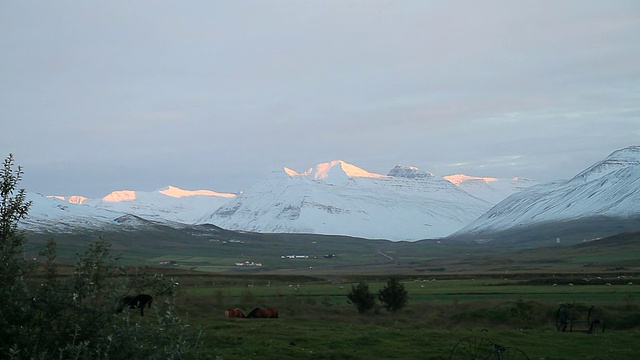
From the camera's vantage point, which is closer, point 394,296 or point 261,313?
point 261,313

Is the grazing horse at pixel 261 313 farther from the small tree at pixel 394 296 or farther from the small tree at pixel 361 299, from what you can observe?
the small tree at pixel 394 296

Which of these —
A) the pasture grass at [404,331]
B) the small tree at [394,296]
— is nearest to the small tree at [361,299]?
the pasture grass at [404,331]

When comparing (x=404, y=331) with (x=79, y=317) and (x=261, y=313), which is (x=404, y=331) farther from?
(x=79, y=317)

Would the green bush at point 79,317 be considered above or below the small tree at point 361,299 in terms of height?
above

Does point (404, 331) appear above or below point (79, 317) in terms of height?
below

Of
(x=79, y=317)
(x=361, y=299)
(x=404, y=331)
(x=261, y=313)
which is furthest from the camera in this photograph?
(x=361, y=299)

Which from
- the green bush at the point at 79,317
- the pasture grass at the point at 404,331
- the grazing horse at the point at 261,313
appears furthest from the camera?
the grazing horse at the point at 261,313

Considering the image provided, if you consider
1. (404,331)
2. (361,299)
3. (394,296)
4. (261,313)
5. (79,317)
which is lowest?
(261,313)

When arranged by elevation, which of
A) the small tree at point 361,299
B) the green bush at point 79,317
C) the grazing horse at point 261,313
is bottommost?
the grazing horse at point 261,313

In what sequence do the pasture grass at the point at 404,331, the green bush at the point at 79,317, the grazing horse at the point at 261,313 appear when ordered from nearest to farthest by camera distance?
the green bush at the point at 79,317, the pasture grass at the point at 404,331, the grazing horse at the point at 261,313

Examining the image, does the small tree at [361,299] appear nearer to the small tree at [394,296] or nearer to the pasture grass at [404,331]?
the pasture grass at [404,331]

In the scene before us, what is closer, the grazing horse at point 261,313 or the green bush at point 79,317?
the green bush at point 79,317

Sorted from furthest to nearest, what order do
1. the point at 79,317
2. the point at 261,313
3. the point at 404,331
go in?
the point at 261,313 → the point at 404,331 → the point at 79,317

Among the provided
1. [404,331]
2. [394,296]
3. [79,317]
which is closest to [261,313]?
[404,331]
